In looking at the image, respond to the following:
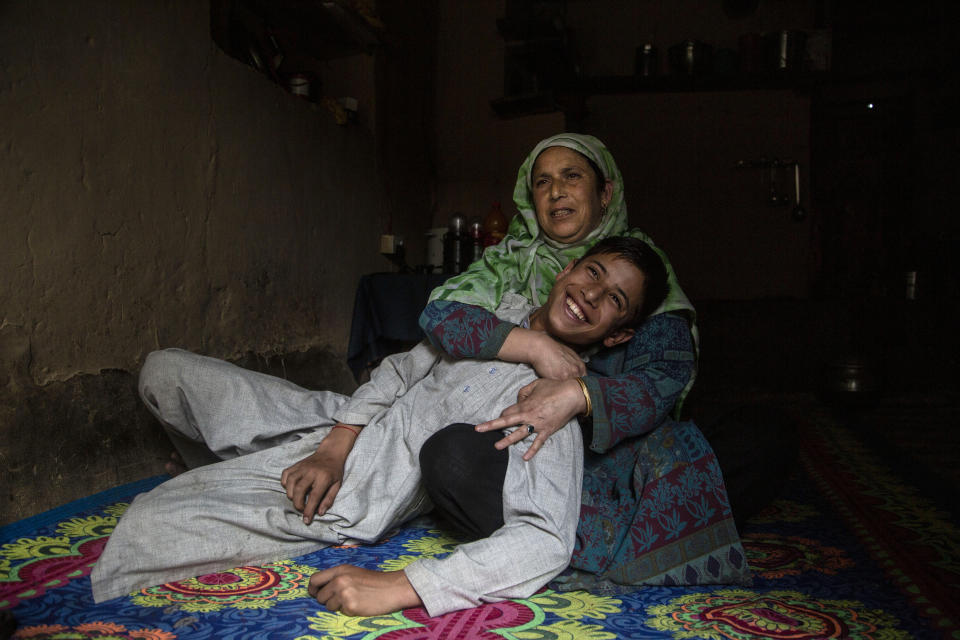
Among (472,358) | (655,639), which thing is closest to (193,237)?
(472,358)

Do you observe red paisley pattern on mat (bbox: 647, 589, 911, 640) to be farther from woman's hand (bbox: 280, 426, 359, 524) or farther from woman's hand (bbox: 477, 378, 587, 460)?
woman's hand (bbox: 280, 426, 359, 524)

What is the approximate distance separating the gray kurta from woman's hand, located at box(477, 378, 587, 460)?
27 millimetres

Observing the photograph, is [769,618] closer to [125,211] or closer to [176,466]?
[176,466]

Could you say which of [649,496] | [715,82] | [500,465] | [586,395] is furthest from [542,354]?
[715,82]

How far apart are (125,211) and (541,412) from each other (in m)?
1.62

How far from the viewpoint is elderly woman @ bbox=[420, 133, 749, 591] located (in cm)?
141

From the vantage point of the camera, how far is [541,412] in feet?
4.57

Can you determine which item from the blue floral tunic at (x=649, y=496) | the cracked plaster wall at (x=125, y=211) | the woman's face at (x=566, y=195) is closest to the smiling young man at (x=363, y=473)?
the blue floral tunic at (x=649, y=496)

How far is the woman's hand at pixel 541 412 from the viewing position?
54.0 inches

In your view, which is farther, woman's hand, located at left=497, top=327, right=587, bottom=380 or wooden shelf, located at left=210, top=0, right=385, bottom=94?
wooden shelf, located at left=210, top=0, right=385, bottom=94

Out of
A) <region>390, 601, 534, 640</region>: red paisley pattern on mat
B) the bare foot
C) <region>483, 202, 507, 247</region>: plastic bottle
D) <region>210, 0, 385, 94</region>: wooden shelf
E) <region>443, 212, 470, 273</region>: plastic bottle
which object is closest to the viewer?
<region>390, 601, 534, 640</region>: red paisley pattern on mat

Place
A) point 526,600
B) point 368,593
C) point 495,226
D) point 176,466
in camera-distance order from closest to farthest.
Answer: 1. point 368,593
2. point 526,600
3. point 176,466
4. point 495,226

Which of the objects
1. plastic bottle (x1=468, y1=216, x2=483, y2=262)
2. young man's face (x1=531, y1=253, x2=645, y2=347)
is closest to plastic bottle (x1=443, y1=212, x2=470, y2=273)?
plastic bottle (x1=468, y1=216, x2=483, y2=262)

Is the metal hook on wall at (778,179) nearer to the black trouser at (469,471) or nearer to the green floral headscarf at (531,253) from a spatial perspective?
the green floral headscarf at (531,253)
